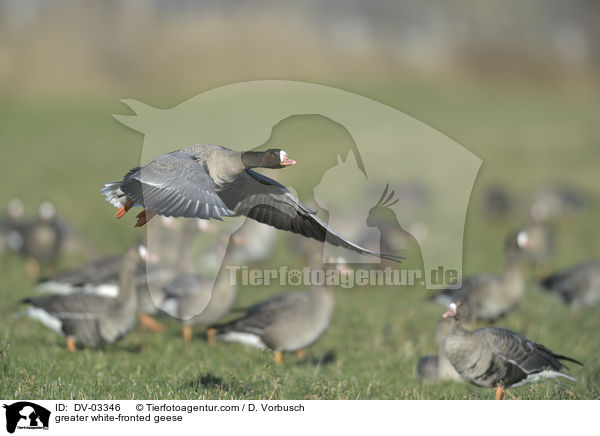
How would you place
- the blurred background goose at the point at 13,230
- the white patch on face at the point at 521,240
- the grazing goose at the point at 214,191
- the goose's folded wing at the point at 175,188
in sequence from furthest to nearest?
1. the blurred background goose at the point at 13,230
2. the white patch on face at the point at 521,240
3. the grazing goose at the point at 214,191
4. the goose's folded wing at the point at 175,188

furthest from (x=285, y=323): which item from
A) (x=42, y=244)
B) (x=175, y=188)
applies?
(x=42, y=244)

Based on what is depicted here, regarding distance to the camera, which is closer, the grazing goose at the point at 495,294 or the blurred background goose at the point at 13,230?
the grazing goose at the point at 495,294

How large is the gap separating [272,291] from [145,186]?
18.8 feet

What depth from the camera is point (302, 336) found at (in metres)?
7.84

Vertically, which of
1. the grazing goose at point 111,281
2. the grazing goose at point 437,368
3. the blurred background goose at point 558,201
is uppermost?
the blurred background goose at point 558,201

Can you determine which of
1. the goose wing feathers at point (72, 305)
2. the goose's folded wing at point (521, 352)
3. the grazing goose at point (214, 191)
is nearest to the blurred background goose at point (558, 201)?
the goose's folded wing at point (521, 352)

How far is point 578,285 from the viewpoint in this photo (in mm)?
10812

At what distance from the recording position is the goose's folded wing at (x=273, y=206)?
710cm

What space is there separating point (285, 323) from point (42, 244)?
6.31 metres

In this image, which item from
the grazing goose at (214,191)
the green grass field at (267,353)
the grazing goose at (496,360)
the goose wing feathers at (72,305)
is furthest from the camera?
the goose wing feathers at (72,305)

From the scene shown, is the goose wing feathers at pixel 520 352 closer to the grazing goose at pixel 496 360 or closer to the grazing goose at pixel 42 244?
the grazing goose at pixel 496 360

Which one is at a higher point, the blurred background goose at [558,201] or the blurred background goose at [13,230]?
the blurred background goose at [558,201]

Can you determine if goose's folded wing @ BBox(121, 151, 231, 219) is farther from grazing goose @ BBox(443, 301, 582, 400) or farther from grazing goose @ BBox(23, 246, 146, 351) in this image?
grazing goose @ BBox(443, 301, 582, 400)
